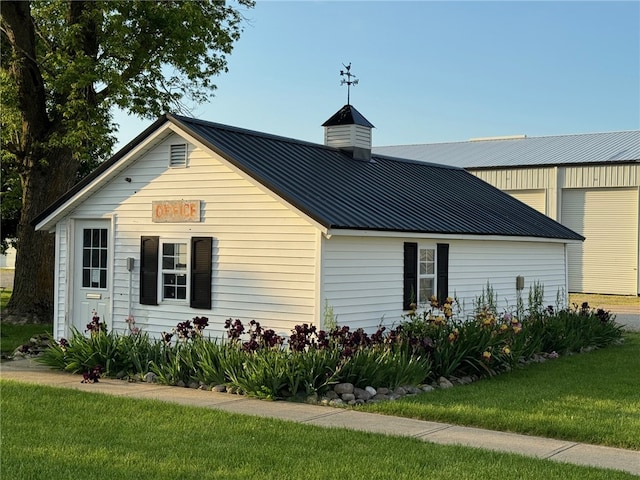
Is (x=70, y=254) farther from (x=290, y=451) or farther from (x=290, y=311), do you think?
(x=290, y=451)

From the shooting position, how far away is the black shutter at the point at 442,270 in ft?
49.3

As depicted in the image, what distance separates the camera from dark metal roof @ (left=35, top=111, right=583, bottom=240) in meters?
12.9

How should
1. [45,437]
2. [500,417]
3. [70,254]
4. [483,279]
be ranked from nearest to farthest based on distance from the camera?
1. [45,437]
2. [500,417]
3. [70,254]
4. [483,279]

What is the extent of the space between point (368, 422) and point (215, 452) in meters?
2.22

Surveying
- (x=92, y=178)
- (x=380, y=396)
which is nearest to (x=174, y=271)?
(x=92, y=178)

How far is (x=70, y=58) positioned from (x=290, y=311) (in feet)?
35.9

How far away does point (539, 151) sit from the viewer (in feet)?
125

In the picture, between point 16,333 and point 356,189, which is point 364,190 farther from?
point 16,333

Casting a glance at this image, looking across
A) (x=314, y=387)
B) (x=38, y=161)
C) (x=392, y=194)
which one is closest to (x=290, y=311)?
(x=314, y=387)

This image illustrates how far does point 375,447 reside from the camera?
7.73m

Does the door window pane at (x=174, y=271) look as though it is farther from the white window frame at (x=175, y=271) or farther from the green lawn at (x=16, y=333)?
the green lawn at (x=16, y=333)

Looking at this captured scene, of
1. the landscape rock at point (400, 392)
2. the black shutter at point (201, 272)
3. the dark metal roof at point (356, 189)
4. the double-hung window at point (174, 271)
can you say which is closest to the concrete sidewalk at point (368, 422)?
the landscape rock at point (400, 392)

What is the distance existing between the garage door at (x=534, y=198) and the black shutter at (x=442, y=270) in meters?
21.9

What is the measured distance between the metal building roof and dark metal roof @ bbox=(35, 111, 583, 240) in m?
17.0
